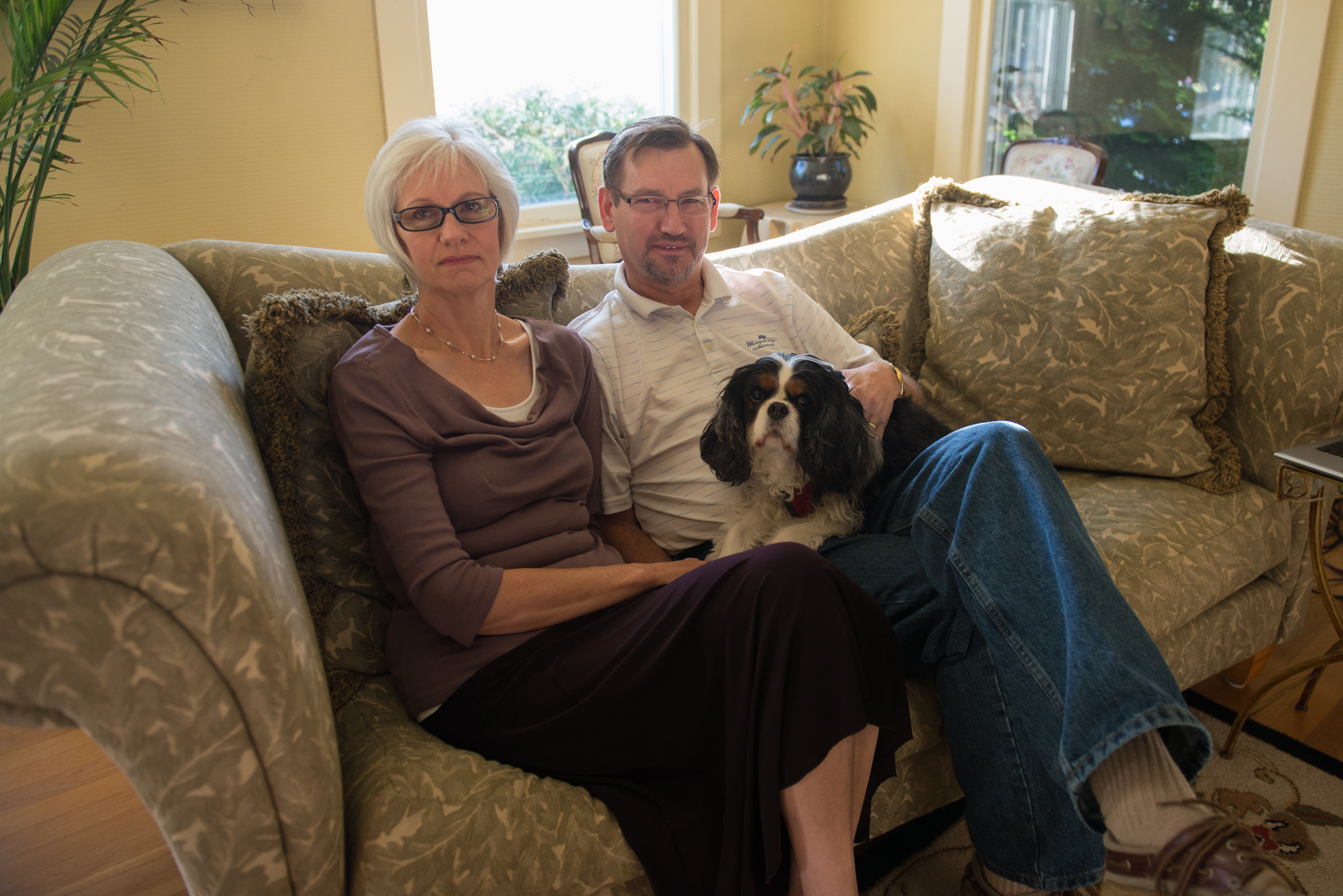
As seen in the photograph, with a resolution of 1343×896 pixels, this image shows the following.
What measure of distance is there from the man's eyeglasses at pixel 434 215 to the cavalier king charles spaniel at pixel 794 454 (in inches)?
21.5

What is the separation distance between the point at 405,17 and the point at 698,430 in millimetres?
2141

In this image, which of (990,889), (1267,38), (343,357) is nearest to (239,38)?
(343,357)

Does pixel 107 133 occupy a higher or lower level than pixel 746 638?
higher

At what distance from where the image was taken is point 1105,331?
188 cm

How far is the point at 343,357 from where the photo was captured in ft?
4.17

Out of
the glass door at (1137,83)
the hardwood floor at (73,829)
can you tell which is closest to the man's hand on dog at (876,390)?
the hardwood floor at (73,829)

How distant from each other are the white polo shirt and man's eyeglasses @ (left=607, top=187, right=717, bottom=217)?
14 cm

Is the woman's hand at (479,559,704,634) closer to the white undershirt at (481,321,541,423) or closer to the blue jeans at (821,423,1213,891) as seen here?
the white undershirt at (481,321,541,423)

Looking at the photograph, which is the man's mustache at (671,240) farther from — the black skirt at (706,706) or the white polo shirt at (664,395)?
the black skirt at (706,706)

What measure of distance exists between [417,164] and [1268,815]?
6.32 feet

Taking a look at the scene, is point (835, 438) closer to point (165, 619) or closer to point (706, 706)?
point (706, 706)

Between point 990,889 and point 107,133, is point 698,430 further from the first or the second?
point 107,133

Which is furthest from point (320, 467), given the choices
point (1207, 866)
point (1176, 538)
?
point (1176, 538)

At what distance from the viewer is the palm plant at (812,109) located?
373cm
